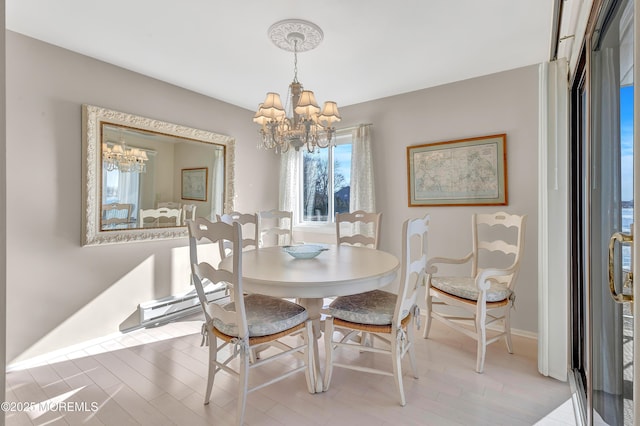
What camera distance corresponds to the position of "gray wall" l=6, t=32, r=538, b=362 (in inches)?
87.8

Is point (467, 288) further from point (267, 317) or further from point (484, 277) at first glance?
point (267, 317)

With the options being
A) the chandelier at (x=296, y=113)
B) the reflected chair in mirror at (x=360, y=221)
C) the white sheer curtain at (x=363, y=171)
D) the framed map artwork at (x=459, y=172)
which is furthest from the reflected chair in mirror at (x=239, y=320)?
the framed map artwork at (x=459, y=172)

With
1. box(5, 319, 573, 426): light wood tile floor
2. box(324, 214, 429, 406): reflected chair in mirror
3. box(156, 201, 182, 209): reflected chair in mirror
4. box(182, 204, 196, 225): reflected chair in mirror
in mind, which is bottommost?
box(5, 319, 573, 426): light wood tile floor

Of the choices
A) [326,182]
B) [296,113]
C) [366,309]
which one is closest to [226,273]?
[366,309]

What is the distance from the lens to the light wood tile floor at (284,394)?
5.49 ft

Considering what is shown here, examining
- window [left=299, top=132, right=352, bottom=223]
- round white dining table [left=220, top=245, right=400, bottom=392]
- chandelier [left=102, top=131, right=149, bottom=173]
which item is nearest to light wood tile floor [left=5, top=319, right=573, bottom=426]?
round white dining table [left=220, top=245, right=400, bottom=392]

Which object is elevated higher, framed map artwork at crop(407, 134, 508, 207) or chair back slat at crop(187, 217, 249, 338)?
framed map artwork at crop(407, 134, 508, 207)

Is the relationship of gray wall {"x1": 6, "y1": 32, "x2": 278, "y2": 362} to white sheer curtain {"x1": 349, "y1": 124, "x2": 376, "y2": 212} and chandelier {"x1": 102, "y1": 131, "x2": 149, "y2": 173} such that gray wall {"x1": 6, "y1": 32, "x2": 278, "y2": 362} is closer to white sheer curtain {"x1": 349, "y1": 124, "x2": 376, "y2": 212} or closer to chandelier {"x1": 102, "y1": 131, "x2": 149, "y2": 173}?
chandelier {"x1": 102, "y1": 131, "x2": 149, "y2": 173}

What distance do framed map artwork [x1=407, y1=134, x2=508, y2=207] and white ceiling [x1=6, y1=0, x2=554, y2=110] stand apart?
0.68 metres

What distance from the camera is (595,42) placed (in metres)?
1.31

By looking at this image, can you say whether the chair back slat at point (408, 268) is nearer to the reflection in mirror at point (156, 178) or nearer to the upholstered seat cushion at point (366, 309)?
the upholstered seat cushion at point (366, 309)

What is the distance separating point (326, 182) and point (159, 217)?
212 centimetres

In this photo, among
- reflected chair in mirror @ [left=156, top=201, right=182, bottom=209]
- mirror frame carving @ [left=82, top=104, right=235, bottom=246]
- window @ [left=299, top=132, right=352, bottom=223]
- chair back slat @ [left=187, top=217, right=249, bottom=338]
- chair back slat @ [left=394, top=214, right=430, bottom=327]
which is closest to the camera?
chair back slat @ [left=187, top=217, right=249, bottom=338]

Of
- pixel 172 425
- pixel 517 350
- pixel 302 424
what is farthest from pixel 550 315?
pixel 172 425
